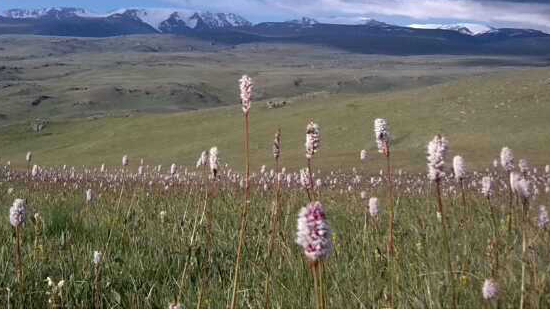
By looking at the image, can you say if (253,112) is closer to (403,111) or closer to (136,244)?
(403,111)

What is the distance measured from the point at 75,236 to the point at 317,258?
4829mm

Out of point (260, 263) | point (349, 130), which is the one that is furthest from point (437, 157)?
point (349, 130)

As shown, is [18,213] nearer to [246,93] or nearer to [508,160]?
[246,93]

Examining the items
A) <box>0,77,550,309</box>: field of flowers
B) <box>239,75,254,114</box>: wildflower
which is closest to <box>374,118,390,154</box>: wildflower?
<box>0,77,550,309</box>: field of flowers

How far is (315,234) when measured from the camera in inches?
81.0

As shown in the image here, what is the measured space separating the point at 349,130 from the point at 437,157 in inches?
1006

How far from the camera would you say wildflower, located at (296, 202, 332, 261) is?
2031 millimetres

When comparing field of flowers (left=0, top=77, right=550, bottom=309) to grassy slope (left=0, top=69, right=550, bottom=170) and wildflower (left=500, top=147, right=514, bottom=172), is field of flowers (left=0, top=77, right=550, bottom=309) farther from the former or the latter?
grassy slope (left=0, top=69, right=550, bottom=170)

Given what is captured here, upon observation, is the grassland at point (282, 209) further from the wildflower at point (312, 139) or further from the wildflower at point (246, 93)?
the wildflower at point (246, 93)

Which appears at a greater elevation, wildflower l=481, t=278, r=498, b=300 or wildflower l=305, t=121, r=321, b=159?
wildflower l=305, t=121, r=321, b=159

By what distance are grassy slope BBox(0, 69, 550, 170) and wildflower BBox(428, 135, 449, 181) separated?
55.8 ft

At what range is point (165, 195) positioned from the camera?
1023cm

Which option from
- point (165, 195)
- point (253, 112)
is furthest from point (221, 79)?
point (165, 195)

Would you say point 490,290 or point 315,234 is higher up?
point 315,234
